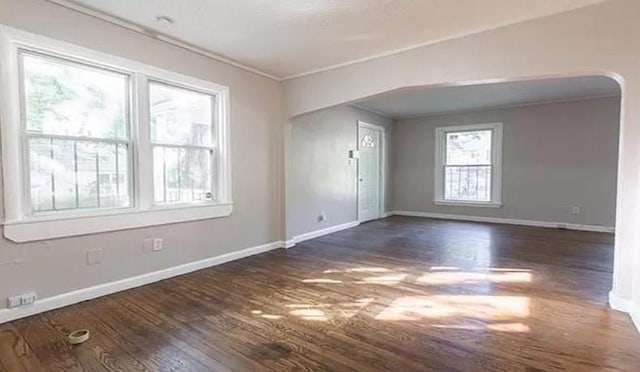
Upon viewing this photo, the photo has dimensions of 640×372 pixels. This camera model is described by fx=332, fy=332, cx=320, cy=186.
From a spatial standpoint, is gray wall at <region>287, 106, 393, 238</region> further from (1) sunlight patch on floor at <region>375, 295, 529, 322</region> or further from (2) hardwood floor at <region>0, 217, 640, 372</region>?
(1) sunlight patch on floor at <region>375, 295, 529, 322</region>

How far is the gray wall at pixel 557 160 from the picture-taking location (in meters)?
5.98

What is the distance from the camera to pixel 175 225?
11.9 feet

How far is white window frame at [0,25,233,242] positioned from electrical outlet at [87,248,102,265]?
17cm

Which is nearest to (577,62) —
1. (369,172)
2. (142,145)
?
(142,145)

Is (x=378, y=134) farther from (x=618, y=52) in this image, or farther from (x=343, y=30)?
(x=618, y=52)

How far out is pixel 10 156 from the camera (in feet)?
8.18

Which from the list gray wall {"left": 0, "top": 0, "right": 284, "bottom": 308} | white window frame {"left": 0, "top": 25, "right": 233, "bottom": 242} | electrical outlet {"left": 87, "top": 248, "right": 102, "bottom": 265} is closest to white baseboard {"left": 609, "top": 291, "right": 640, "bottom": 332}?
gray wall {"left": 0, "top": 0, "right": 284, "bottom": 308}

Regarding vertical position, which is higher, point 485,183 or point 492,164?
point 492,164

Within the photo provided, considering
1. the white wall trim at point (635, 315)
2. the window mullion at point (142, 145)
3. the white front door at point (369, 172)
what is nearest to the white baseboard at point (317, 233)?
the white front door at point (369, 172)

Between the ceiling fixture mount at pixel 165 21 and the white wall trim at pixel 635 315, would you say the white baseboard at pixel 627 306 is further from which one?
the ceiling fixture mount at pixel 165 21

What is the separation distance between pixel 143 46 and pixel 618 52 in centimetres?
417

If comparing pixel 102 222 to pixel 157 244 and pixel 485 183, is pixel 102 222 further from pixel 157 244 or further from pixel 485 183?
pixel 485 183

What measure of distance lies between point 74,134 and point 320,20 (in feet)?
7.86

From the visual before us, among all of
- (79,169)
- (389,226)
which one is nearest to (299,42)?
(79,169)
